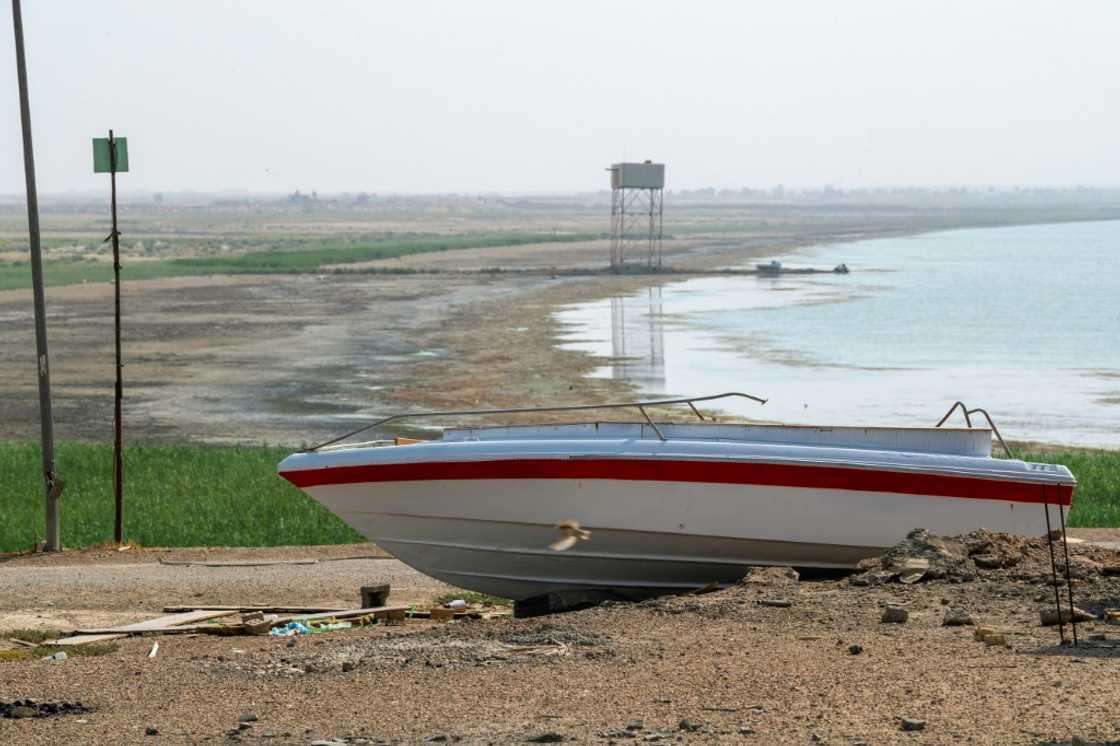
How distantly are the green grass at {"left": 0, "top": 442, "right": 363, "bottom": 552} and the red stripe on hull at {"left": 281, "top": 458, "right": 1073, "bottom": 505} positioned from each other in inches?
242

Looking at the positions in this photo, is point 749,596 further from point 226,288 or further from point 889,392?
point 226,288

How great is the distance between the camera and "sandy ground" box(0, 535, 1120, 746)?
7.81 meters

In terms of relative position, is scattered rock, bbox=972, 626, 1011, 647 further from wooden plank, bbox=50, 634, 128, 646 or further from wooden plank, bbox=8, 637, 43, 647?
wooden plank, bbox=8, 637, 43, 647

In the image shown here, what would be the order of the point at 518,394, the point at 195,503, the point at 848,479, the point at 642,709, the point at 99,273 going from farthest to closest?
the point at 99,273 < the point at 518,394 < the point at 195,503 < the point at 848,479 < the point at 642,709

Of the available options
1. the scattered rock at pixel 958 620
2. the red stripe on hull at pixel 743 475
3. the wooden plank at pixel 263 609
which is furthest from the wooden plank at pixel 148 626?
the scattered rock at pixel 958 620

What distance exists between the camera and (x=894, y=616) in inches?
405

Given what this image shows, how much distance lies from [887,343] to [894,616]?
120ft

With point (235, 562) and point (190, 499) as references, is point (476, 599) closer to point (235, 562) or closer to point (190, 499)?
point (235, 562)

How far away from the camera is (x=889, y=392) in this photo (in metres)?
34.7

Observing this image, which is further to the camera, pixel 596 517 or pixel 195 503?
pixel 195 503

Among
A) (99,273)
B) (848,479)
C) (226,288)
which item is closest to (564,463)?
(848,479)

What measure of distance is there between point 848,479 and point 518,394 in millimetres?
22049

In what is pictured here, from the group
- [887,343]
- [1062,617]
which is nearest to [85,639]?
[1062,617]

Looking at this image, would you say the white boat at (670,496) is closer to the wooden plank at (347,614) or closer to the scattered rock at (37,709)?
the wooden plank at (347,614)
